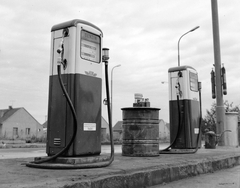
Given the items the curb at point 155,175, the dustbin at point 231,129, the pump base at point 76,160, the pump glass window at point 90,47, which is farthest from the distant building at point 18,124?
the pump base at point 76,160

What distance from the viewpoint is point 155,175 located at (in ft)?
14.1

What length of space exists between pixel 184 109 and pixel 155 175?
152 inches

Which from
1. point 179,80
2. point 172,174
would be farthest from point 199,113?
point 172,174

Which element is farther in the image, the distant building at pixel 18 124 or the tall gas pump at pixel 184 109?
the distant building at pixel 18 124

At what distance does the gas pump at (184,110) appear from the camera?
7.84 meters

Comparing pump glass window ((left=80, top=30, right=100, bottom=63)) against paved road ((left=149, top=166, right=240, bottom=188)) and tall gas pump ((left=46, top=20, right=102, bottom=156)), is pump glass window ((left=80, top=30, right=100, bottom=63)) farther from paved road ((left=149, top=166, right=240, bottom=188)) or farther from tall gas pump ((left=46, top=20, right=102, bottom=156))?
paved road ((left=149, top=166, right=240, bottom=188))

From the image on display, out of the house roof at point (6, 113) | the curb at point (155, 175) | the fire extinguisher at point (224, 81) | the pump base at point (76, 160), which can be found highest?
the house roof at point (6, 113)

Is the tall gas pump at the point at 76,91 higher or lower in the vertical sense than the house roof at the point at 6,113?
lower

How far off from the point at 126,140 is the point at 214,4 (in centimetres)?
690

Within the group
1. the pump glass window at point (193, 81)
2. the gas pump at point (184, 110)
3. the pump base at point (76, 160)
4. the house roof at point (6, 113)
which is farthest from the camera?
the house roof at point (6, 113)

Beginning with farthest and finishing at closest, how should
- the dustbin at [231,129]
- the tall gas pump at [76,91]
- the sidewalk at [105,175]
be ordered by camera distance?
1. the dustbin at [231,129]
2. the tall gas pump at [76,91]
3. the sidewalk at [105,175]

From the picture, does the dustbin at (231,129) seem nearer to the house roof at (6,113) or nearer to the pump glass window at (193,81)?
the pump glass window at (193,81)

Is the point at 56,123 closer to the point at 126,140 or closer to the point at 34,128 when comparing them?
the point at 126,140

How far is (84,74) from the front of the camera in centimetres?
458
